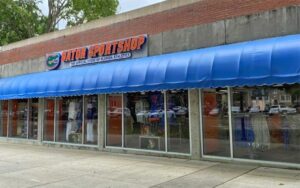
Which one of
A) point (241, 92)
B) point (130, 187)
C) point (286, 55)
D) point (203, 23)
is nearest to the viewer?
point (130, 187)

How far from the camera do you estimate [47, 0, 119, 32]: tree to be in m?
40.5

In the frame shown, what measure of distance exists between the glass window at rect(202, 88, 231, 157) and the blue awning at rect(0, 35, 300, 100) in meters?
1.27

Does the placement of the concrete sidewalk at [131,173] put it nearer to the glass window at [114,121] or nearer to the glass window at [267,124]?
the glass window at [267,124]

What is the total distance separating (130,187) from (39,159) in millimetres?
5967

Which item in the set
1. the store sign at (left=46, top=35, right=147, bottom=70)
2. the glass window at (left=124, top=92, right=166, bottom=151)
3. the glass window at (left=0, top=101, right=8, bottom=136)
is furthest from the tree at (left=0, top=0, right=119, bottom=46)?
the glass window at (left=124, top=92, right=166, bottom=151)

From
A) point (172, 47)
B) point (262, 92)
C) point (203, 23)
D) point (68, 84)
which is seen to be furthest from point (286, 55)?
point (68, 84)

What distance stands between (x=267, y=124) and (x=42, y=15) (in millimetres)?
36487

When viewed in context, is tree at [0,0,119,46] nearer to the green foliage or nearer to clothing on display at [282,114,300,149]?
the green foliage

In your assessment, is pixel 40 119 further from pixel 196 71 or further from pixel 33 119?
pixel 196 71

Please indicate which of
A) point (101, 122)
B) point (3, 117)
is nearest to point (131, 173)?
point (101, 122)

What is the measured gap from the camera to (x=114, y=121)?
14727mm

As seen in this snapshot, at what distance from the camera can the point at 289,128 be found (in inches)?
401

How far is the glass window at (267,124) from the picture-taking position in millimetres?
10062

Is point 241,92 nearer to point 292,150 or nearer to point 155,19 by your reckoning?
point 292,150
